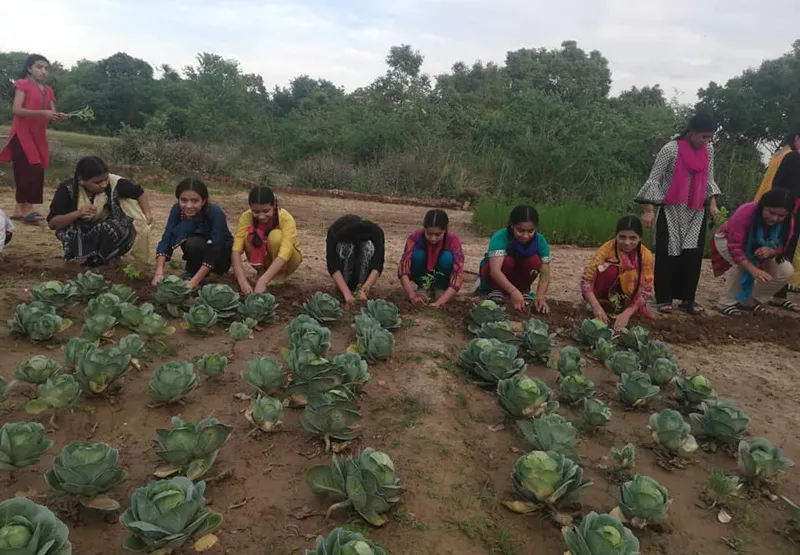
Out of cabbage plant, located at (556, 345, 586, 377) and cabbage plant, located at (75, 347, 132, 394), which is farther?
cabbage plant, located at (556, 345, 586, 377)

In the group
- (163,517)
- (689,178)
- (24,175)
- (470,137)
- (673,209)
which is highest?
(470,137)

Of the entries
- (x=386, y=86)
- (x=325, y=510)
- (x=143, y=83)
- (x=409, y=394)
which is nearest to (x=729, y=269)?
(x=409, y=394)

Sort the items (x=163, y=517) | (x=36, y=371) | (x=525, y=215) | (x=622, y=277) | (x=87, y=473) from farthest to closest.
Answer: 1. (x=622, y=277)
2. (x=525, y=215)
3. (x=36, y=371)
4. (x=87, y=473)
5. (x=163, y=517)

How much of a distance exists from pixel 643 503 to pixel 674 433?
1.83 feet

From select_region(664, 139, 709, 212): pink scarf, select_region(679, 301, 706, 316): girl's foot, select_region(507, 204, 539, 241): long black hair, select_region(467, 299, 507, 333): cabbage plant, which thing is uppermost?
select_region(664, 139, 709, 212): pink scarf

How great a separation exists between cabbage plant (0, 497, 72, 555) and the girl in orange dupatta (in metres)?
3.19

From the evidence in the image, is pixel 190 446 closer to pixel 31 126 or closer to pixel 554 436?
pixel 554 436

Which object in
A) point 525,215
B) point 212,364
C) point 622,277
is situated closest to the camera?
Result: point 212,364

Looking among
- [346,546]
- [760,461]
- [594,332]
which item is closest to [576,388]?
[760,461]

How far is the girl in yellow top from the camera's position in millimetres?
3713

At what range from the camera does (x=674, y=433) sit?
2236mm

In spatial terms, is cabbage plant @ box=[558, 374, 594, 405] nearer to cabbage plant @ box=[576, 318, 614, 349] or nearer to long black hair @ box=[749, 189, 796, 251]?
cabbage plant @ box=[576, 318, 614, 349]

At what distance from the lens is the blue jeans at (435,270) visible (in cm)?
400

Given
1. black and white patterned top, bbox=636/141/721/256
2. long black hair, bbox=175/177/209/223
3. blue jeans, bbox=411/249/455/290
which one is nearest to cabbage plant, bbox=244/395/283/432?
blue jeans, bbox=411/249/455/290
